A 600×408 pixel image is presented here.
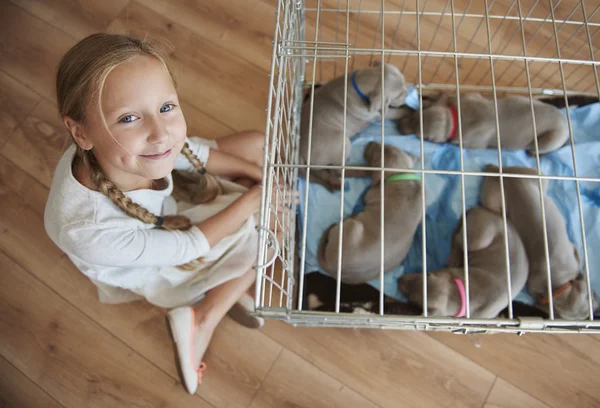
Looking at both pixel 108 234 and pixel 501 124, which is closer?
pixel 108 234

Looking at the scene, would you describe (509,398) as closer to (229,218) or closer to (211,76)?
(229,218)

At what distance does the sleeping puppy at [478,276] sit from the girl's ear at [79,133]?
813mm

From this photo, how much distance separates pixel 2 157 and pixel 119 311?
2.18 ft

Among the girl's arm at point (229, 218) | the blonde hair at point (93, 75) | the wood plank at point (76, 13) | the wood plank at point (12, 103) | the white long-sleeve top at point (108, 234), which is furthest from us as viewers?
the wood plank at point (76, 13)

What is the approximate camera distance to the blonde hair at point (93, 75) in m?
0.68

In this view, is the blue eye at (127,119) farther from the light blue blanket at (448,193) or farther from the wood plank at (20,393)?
the wood plank at (20,393)

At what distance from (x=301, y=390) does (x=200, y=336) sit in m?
0.31

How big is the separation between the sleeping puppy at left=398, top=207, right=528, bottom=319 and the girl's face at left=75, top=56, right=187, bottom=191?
70cm

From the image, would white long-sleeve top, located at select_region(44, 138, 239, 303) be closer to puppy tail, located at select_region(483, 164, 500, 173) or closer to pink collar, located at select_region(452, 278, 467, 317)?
pink collar, located at select_region(452, 278, 467, 317)

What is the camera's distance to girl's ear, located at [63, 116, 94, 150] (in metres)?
0.72

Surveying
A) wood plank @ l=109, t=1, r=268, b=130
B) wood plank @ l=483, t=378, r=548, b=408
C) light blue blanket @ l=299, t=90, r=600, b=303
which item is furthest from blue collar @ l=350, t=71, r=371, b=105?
wood plank @ l=483, t=378, r=548, b=408

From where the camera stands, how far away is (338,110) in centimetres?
120

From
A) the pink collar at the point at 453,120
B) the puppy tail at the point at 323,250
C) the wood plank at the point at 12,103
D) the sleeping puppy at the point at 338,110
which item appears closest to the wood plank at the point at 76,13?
the wood plank at the point at 12,103

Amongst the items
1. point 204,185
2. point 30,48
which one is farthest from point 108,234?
point 30,48
